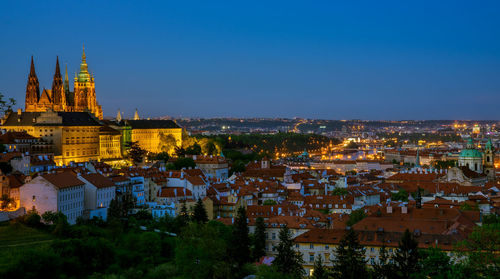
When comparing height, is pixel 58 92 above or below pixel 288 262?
above

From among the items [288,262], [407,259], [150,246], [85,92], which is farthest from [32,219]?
[85,92]

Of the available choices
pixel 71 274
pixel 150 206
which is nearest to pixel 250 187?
pixel 150 206

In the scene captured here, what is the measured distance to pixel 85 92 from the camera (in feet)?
384

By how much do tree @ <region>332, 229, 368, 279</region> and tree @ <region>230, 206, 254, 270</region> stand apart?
7597mm

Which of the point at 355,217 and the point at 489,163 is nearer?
the point at 355,217

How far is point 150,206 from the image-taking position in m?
61.6

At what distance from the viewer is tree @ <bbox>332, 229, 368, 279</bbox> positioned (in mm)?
37812

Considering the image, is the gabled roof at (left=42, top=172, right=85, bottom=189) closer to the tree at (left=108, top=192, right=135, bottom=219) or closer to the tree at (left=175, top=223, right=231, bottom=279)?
the tree at (left=108, top=192, right=135, bottom=219)

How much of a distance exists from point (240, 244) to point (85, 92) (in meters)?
76.2

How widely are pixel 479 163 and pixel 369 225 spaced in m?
64.9

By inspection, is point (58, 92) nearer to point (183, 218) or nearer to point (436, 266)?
point (183, 218)

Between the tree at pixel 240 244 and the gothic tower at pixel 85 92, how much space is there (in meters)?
70.5

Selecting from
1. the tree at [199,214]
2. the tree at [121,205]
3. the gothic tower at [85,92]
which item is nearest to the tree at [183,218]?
the tree at [199,214]

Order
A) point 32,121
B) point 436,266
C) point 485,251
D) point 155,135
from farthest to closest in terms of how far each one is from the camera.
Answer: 1. point 155,135
2. point 32,121
3. point 436,266
4. point 485,251
